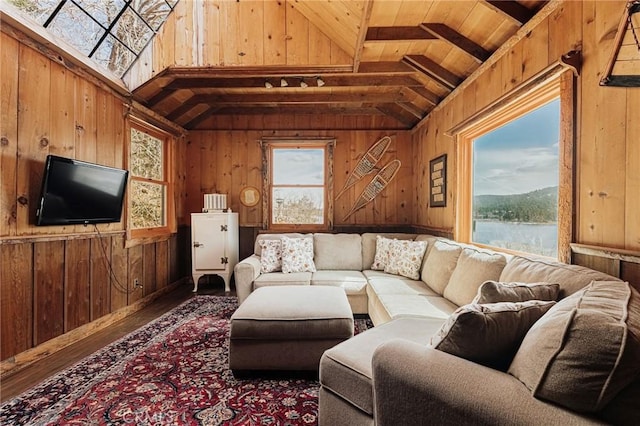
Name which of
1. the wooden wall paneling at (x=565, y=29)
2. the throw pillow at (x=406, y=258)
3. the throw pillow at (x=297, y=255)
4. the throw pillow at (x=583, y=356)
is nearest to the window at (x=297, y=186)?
the throw pillow at (x=297, y=255)

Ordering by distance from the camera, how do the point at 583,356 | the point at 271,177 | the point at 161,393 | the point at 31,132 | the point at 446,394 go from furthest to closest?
the point at 271,177 → the point at 31,132 → the point at 161,393 → the point at 446,394 → the point at 583,356

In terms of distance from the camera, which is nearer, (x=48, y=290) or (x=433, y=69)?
(x=48, y=290)

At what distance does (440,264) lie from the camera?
2.57 m

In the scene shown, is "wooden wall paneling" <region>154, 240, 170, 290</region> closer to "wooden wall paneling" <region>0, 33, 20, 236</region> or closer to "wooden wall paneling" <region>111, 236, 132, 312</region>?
"wooden wall paneling" <region>111, 236, 132, 312</region>

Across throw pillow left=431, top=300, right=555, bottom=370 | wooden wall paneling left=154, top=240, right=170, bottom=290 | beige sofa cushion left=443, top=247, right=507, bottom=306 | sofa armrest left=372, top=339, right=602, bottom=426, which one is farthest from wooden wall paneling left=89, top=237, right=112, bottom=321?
beige sofa cushion left=443, top=247, right=507, bottom=306

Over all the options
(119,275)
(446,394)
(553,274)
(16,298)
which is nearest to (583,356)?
(446,394)

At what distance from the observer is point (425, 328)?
1.64 meters

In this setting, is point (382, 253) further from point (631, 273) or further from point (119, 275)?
point (119, 275)

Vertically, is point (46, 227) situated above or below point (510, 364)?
above

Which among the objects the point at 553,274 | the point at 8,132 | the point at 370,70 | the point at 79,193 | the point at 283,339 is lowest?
the point at 283,339

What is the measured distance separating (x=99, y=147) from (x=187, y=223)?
202cm

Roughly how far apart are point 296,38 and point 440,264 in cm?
268

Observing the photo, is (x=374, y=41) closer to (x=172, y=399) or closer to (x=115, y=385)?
(x=172, y=399)

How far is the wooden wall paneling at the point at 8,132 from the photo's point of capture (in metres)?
1.99
